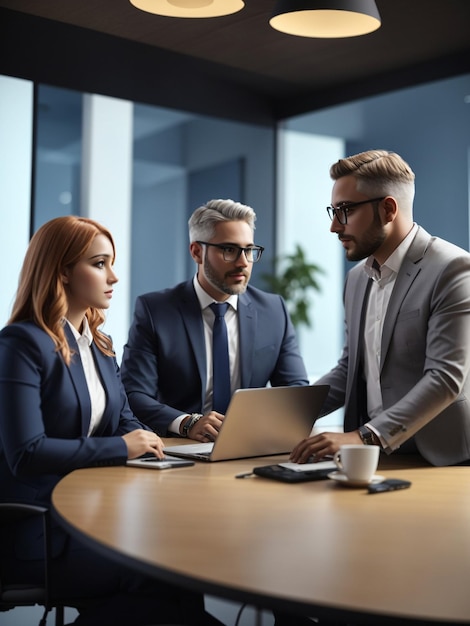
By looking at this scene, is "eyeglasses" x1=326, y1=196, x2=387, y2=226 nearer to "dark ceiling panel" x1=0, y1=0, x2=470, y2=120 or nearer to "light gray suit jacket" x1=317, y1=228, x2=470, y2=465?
"light gray suit jacket" x1=317, y1=228, x2=470, y2=465

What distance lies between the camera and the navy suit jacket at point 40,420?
8.13 ft

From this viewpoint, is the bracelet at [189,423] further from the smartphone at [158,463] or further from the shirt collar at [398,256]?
the shirt collar at [398,256]

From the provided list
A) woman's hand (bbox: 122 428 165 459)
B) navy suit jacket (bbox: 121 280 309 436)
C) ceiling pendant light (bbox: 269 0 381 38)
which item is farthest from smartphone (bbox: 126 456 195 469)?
ceiling pendant light (bbox: 269 0 381 38)

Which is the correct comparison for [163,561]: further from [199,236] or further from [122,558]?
[199,236]

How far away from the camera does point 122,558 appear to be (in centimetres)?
166

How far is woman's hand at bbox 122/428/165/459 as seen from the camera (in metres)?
2.65

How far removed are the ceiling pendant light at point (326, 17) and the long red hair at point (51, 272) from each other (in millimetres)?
1172

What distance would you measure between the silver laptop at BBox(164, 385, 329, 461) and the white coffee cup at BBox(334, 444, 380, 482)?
0.43m

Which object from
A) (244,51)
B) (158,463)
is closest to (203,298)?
(158,463)

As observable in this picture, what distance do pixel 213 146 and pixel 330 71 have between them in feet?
7.31

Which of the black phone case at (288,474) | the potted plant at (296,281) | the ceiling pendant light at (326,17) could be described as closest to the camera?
the black phone case at (288,474)

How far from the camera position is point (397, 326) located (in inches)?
116


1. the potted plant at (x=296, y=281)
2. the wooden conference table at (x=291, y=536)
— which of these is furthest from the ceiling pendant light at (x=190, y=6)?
the potted plant at (x=296, y=281)

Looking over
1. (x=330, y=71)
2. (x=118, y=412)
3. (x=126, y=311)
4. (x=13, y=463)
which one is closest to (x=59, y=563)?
(x=13, y=463)
